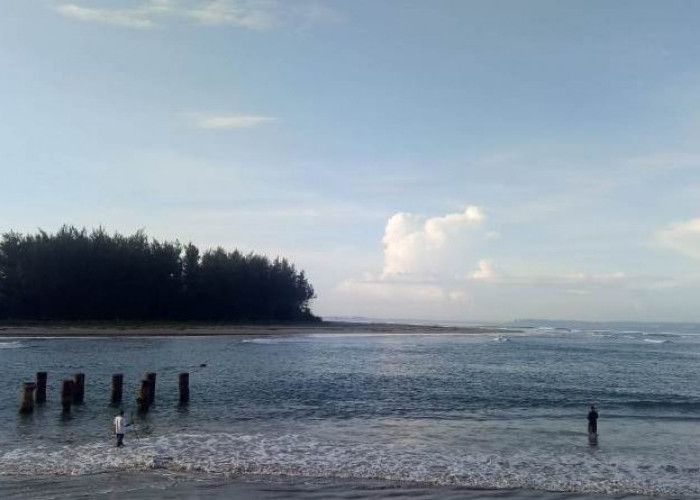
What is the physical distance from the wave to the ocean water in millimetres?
61

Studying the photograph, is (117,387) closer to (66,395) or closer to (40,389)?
(66,395)

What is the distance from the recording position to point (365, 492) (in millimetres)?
16484

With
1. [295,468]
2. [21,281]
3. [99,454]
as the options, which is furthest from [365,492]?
[21,281]

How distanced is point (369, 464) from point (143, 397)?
1327 centimetres

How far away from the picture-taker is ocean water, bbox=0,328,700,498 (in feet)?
60.3

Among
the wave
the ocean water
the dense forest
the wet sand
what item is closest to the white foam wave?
the ocean water

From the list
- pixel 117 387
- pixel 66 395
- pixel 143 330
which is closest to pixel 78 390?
pixel 117 387

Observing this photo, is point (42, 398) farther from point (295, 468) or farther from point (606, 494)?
point (606, 494)

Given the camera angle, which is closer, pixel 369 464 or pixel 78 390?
pixel 369 464

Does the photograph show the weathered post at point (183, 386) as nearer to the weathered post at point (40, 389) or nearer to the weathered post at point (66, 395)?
the weathered post at point (66, 395)

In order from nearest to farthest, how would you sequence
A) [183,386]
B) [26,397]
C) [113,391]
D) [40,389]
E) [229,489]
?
[229,489]
[26,397]
[40,389]
[113,391]
[183,386]

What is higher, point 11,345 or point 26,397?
point 26,397

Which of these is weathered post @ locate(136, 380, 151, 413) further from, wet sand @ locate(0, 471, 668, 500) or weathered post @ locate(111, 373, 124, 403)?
wet sand @ locate(0, 471, 668, 500)

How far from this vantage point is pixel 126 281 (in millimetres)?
95375
